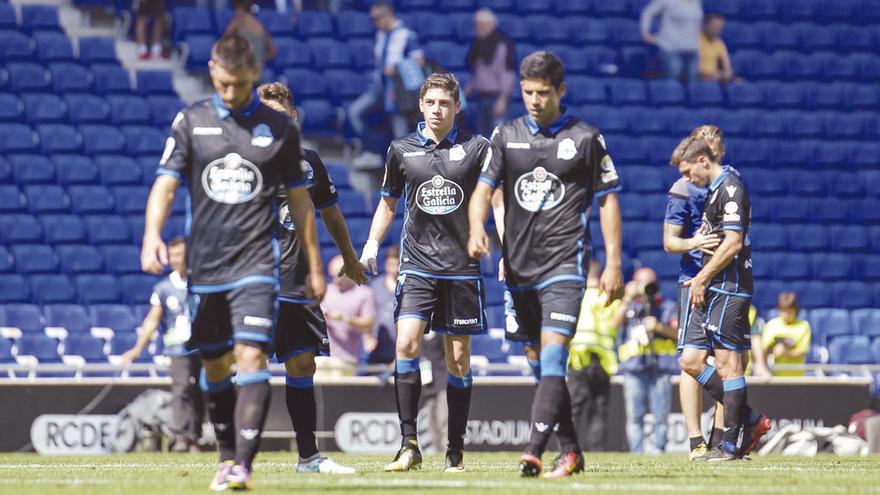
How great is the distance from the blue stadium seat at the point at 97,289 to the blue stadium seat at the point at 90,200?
1020 millimetres

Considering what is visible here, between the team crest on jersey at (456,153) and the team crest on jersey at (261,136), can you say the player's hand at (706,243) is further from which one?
the team crest on jersey at (261,136)

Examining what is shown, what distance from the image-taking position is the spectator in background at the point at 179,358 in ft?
46.4

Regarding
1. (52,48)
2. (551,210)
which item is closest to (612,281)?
(551,210)

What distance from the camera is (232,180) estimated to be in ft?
22.4

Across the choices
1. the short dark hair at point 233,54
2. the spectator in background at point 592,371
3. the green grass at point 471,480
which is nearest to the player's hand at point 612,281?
the green grass at point 471,480

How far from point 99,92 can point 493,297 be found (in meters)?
5.95

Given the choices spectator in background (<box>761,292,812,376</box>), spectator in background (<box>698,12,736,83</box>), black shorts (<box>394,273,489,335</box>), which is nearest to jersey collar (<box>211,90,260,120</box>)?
black shorts (<box>394,273,489,335</box>)

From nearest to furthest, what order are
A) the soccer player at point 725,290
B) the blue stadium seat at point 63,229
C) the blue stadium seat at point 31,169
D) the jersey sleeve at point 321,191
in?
the jersey sleeve at point 321,191 < the soccer player at point 725,290 < the blue stadium seat at point 63,229 < the blue stadium seat at point 31,169

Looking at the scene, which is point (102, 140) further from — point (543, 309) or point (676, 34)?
point (543, 309)

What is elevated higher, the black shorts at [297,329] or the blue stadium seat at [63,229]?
the blue stadium seat at [63,229]

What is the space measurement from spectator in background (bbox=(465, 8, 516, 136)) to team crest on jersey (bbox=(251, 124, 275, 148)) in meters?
12.9

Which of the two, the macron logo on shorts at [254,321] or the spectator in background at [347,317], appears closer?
the macron logo on shorts at [254,321]

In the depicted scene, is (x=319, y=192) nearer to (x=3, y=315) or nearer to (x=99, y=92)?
(x=3, y=315)

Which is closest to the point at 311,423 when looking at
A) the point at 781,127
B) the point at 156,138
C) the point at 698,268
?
the point at 698,268
